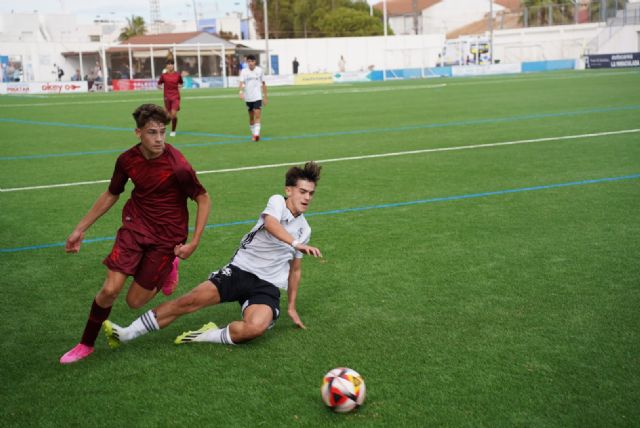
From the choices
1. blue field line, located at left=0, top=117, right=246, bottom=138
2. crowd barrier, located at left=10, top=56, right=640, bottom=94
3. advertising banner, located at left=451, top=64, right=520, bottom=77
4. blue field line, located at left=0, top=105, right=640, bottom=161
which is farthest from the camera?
advertising banner, located at left=451, top=64, right=520, bottom=77

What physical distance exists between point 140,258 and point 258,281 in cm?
86

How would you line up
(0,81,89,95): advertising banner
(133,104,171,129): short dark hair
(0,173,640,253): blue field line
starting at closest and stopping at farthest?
(133,104,171,129): short dark hair, (0,173,640,253): blue field line, (0,81,89,95): advertising banner

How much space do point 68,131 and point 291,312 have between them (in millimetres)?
18366

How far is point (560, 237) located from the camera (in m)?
7.93

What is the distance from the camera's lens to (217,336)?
5.24 m

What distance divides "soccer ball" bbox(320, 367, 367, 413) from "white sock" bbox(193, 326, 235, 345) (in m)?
1.19

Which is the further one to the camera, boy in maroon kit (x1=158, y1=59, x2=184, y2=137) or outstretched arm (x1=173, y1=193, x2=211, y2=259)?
boy in maroon kit (x1=158, y1=59, x2=184, y2=137)

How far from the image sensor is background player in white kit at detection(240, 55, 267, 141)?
18161 millimetres

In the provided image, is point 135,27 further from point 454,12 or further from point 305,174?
point 305,174

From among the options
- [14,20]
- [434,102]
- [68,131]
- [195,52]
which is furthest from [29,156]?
[14,20]

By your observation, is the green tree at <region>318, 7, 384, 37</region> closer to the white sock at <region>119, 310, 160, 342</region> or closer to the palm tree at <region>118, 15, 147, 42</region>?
the palm tree at <region>118, 15, 147, 42</region>

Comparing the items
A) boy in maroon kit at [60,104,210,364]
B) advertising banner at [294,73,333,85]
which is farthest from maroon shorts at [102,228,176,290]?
advertising banner at [294,73,333,85]

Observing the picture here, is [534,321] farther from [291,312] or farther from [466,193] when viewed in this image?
[466,193]

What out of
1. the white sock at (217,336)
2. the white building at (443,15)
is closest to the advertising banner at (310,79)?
the white sock at (217,336)
